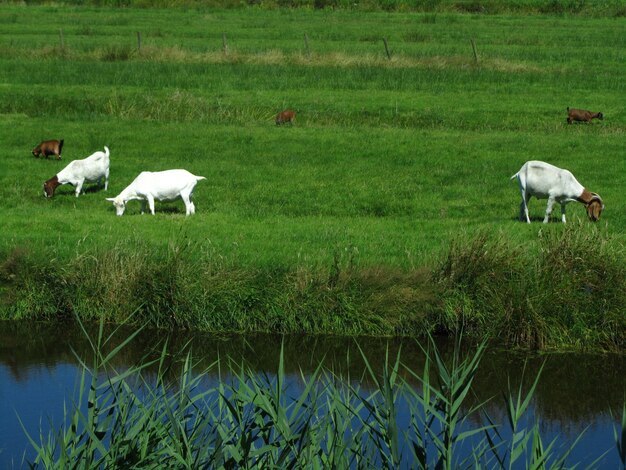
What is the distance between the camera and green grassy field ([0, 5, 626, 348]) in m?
22.3

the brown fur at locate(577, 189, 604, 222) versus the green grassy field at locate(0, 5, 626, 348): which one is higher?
the brown fur at locate(577, 189, 604, 222)

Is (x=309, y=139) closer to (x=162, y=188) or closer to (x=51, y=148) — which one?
(x=51, y=148)

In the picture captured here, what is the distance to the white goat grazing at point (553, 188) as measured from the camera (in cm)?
2383

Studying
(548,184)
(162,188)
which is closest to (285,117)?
(162,188)

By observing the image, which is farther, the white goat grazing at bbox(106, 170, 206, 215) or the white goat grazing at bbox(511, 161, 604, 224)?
the white goat grazing at bbox(106, 170, 206, 215)

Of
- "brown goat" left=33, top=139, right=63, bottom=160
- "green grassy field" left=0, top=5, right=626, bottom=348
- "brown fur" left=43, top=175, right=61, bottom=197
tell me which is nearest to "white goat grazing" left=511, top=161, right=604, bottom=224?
"green grassy field" left=0, top=5, right=626, bottom=348

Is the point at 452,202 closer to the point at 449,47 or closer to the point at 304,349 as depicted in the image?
the point at 304,349

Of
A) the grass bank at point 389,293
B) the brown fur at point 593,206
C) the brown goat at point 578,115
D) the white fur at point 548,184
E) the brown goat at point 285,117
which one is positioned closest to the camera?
the grass bank at point 389,293

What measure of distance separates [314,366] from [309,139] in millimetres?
16174

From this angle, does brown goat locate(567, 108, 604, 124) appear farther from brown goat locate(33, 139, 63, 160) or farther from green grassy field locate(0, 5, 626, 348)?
brown goat locate(33, 139, 63, 160)

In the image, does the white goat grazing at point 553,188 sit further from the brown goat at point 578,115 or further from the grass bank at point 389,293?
the brown goat at point 578,115

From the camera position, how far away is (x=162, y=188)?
967 inches

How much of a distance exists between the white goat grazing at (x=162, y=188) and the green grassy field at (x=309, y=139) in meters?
0.46

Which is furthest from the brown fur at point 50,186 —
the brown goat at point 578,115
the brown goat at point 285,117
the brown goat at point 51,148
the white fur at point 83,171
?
the brown goat at point 578,115
